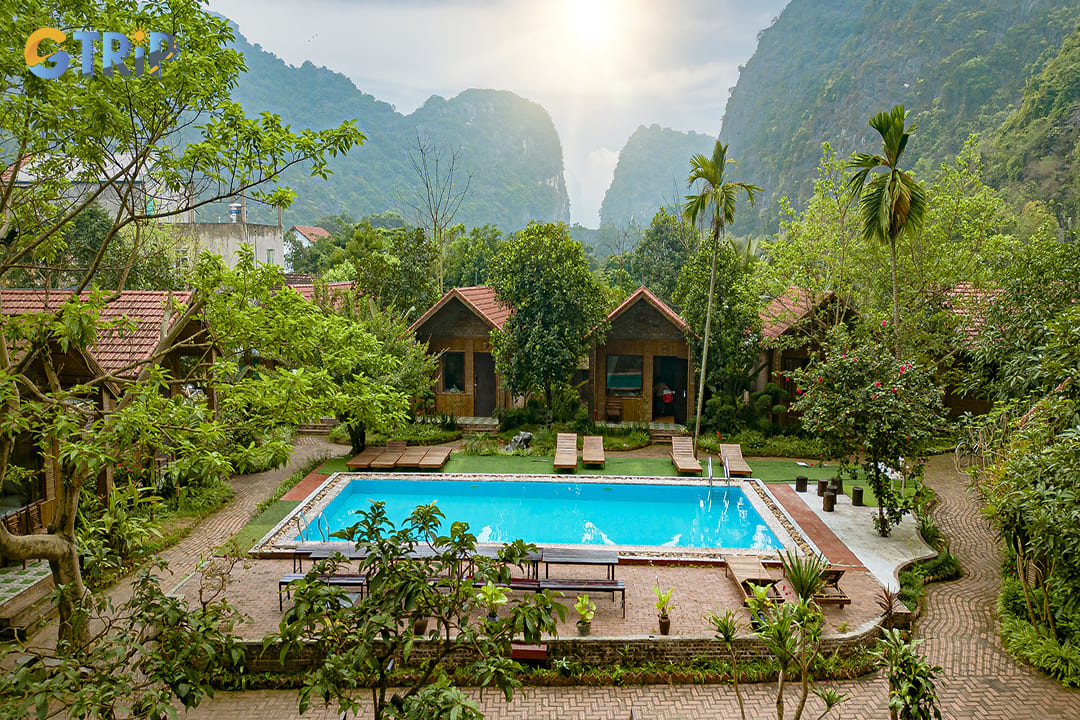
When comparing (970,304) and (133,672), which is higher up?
(970,304)

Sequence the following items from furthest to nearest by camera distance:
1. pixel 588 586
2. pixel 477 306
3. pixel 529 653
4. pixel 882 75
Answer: pixel 882 75
pixel 477 306
pixel 588 586
pixel 529 653

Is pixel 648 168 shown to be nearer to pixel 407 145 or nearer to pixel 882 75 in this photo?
pixel 407 145

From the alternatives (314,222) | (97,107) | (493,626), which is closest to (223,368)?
(97,107)

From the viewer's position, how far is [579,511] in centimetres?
1488

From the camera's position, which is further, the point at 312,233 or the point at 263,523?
the point at 312,233

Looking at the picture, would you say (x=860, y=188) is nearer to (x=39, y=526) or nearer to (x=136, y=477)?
(x=136, y=477)

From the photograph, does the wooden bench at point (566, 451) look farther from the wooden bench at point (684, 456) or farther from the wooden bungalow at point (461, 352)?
the wooden bungalow at point (461, 352)

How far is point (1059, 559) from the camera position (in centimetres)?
782

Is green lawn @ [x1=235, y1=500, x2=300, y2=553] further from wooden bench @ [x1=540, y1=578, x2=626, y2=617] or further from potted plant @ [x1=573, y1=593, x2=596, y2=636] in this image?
potted plant @ [x1=573, y1=593, x2=596, y2=636]

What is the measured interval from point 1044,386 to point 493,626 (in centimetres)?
1045

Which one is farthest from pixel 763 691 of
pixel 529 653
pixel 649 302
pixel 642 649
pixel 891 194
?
pixel 649 302

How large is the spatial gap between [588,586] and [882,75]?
250ft

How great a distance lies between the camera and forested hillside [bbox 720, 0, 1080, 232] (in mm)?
55156

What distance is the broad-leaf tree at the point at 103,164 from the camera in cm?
554
